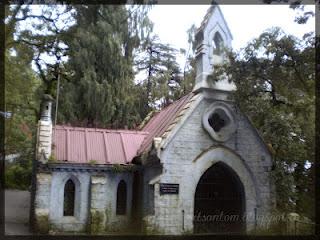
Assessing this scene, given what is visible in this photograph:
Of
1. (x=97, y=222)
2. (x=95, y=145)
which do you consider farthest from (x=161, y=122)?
(x=97, y=222)

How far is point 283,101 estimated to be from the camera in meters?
15.3

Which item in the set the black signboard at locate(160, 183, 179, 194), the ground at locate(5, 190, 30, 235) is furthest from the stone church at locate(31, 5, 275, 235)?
the ground at locate(5, 190, 30, 235)

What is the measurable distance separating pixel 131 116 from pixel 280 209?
38.2 feet

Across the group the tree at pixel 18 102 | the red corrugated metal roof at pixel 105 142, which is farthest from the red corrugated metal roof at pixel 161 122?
the tree at pixel 18 102

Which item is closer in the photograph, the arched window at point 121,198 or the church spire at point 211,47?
the church spire at point 211,47

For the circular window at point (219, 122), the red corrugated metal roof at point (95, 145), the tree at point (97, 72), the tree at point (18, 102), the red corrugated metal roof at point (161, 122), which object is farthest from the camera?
the tree at point (97, 72)

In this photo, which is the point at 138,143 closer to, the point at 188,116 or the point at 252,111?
the point at 188,116

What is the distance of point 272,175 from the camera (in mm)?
15992

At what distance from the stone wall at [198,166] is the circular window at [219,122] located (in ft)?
0.64

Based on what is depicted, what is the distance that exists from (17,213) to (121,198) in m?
7.22

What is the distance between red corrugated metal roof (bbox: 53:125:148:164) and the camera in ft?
53.3

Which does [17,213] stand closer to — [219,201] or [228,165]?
[219,201]

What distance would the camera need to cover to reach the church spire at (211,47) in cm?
1587

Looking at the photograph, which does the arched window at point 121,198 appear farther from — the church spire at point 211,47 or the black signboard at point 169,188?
the church spire at point 211,47
